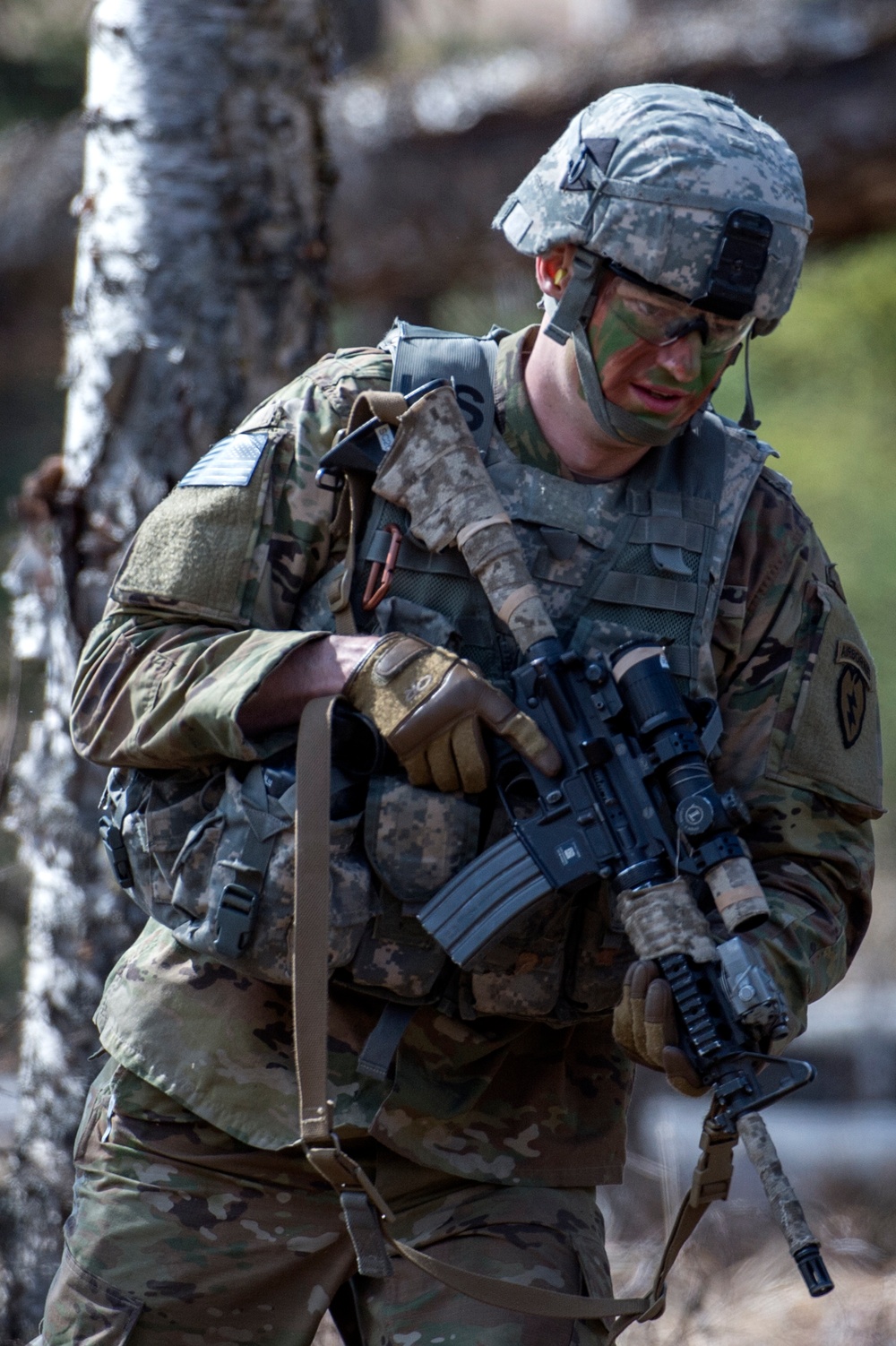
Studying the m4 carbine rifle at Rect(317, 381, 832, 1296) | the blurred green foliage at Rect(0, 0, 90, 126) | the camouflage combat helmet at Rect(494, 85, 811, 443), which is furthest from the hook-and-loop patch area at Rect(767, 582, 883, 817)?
the blurred green foliage at Rect(0, 0, 90, 126)

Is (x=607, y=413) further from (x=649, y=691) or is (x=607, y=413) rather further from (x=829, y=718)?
(x=829, y=718)

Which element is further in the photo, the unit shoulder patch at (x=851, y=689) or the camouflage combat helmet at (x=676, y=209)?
the unit shoulder patch at (x=851, y=689)

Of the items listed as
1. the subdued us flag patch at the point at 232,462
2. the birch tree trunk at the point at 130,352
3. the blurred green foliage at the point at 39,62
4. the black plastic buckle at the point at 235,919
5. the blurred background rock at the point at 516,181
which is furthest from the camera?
the blurred green foliage at the point at 39,62

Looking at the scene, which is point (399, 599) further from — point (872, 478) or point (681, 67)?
point (872, 478)

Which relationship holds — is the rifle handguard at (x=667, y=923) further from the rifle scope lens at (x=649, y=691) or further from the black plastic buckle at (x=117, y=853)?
the black plastic buckle at (x=117, y=853)

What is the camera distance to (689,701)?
8.43ft

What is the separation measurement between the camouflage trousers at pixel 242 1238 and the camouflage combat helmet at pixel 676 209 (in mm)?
1308

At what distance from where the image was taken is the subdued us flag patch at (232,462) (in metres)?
2.57

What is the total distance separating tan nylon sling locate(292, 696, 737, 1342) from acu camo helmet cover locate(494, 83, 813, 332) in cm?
90

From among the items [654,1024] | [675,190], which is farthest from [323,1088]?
[675,190]

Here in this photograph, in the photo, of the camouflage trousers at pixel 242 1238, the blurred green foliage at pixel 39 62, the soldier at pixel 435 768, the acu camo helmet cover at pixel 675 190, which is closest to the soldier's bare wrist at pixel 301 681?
the soldier at pixel 435 768

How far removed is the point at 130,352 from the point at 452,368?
4.23 feet

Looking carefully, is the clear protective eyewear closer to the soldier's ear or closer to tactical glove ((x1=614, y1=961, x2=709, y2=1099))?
the soldier's ear

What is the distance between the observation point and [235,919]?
2.45 meters
